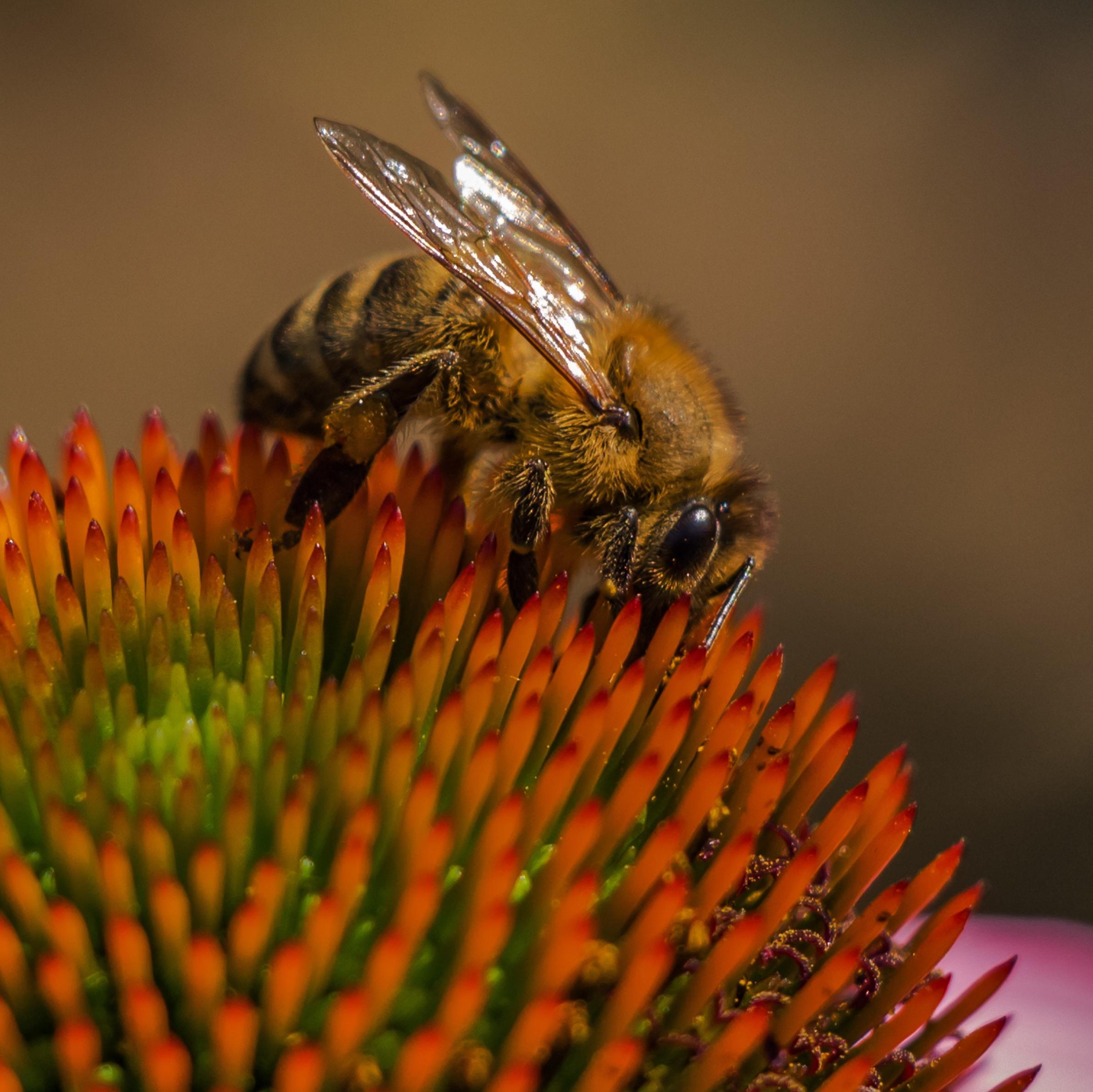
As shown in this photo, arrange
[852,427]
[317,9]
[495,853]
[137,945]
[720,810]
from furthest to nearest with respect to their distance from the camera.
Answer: [317,9] < [852,427] < [720,810] < [495,853] < [137,945]

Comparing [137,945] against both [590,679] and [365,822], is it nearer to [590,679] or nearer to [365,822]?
[365,822]

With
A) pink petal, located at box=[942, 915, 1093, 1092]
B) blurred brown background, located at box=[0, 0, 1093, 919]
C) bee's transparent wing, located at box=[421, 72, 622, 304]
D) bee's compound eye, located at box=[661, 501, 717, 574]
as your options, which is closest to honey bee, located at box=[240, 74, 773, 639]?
bee's compound eye, located at box=[661, 501, 717, 574]

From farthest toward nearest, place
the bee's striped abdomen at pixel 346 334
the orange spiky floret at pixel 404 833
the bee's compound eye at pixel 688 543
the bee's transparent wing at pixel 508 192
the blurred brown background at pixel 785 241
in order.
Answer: the blurred brown background at pixel 785 241 < the bee's transparent wing at pixel 508 192 < the bee's striped abdomen at pixel 346 334 < the bee's compound eye at pixel 688 543 < the orange spiky floret at pixel 404 833

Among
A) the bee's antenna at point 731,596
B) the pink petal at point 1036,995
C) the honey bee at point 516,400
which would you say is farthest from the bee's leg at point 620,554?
the pink petal at point 1036,995

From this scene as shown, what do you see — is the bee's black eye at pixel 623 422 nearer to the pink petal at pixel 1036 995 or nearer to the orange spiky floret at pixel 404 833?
the orange spiky floret at pixel 404 833

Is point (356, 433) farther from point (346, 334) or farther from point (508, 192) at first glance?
point (508, 192)

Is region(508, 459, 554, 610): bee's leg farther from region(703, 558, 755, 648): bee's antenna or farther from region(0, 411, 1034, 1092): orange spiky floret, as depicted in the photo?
region(703, 558, 755, 648): bee's antenna

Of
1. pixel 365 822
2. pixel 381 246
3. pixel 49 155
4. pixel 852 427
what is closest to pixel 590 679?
pixel 365 822
